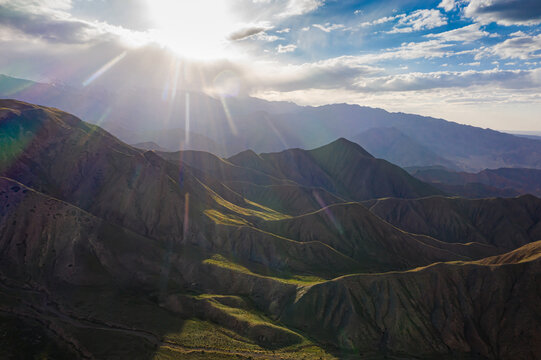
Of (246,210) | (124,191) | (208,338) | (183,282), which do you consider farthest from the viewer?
(246,210)

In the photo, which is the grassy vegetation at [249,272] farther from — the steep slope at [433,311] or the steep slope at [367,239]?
the steep slope at [367,239]

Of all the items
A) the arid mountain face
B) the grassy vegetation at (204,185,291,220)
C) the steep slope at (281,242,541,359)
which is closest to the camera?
the arid mountain face

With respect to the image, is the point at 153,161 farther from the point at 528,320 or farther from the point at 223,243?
the point at 528,320

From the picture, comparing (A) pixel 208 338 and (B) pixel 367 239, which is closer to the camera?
(A) pixel 208 338

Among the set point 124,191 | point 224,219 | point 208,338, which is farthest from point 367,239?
point 124,191

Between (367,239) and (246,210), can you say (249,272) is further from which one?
(367,239)

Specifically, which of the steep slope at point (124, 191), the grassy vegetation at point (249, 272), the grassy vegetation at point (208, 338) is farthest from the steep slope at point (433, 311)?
the steep slope at point (124, 191)

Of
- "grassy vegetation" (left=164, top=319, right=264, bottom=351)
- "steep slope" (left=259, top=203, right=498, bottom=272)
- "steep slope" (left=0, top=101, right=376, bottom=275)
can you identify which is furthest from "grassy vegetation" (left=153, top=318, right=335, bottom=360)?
"steep slope" (left=259, top=203, right=498, bottom=272)

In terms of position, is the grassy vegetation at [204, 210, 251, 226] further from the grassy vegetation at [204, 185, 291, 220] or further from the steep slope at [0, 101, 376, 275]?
the grassy vegetation at [204, 185, 291, 220]
